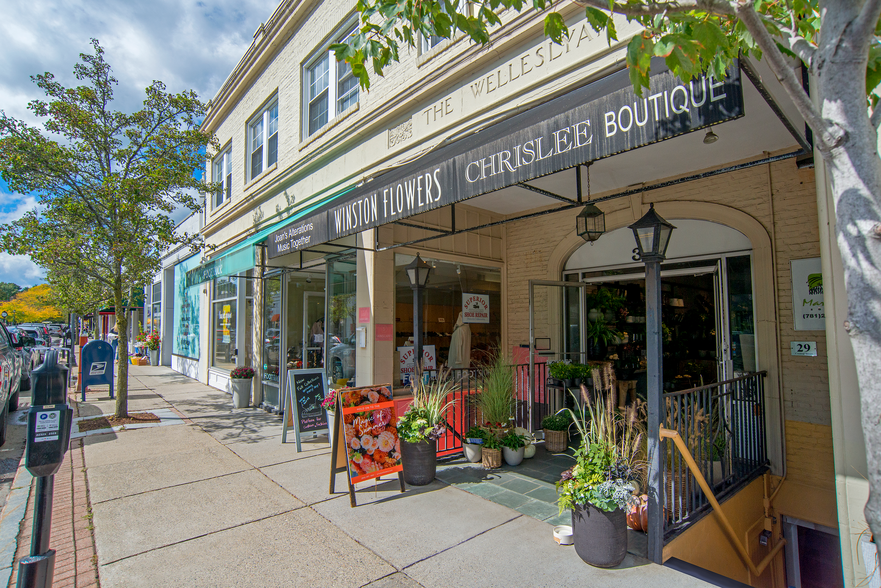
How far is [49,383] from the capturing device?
2635mm

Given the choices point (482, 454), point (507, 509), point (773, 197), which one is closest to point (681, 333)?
point (773, 197)

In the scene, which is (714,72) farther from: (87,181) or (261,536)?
(87,181)

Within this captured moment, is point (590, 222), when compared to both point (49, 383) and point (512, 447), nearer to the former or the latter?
point (512, 447)

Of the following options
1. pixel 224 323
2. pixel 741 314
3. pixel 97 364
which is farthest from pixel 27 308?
pixel 741 314

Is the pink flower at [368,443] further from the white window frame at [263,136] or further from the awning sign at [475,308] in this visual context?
the white window frame at [263,136]

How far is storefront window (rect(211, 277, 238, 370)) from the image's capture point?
12.4m

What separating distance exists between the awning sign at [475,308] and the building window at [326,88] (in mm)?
4132

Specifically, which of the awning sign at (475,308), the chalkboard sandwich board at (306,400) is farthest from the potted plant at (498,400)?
the chalkboard sandwich board at (306,400)

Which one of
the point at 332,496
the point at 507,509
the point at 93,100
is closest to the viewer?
the point at 507,509

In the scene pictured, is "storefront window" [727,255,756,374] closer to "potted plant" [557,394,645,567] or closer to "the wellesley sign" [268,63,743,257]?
"potted plant" [557,394,645,567]

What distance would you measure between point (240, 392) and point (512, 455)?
22.5ft

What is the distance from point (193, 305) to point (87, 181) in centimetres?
839

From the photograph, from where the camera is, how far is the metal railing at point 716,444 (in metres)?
3.96

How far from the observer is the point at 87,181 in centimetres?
852
